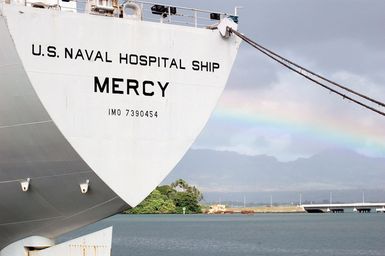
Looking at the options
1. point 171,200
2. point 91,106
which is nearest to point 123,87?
point 91,106

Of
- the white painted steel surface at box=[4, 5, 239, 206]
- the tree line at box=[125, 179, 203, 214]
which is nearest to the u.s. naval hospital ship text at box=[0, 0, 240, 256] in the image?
the white painted steel surface at box=[4, 5, 239, 206]

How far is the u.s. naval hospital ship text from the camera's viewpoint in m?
14.2

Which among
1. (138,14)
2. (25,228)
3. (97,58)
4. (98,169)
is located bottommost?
(25,228)

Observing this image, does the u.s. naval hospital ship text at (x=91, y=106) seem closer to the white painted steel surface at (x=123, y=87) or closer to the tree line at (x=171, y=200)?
the white painted steel surface at (x=123, y=87)

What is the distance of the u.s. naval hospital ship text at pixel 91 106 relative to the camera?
14.2 meters

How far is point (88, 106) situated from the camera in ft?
48.0

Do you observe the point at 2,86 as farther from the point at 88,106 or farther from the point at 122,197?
the point at 122,197

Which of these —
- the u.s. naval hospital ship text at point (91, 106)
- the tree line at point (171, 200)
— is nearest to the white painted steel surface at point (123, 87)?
the u.s. naval hospital ship text at point (91, 106)

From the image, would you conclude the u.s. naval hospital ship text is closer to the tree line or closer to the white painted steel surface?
the white painted steel surface

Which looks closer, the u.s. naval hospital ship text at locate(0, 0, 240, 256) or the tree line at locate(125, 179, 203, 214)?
the u.s. naval hospital ship text at locate(0, 0, 240, 256)

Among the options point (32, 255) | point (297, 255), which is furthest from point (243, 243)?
point (32, 255)

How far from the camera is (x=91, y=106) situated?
1465 cm

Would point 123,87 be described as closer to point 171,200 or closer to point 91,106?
point 91,106

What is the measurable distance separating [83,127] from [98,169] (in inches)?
34.1
